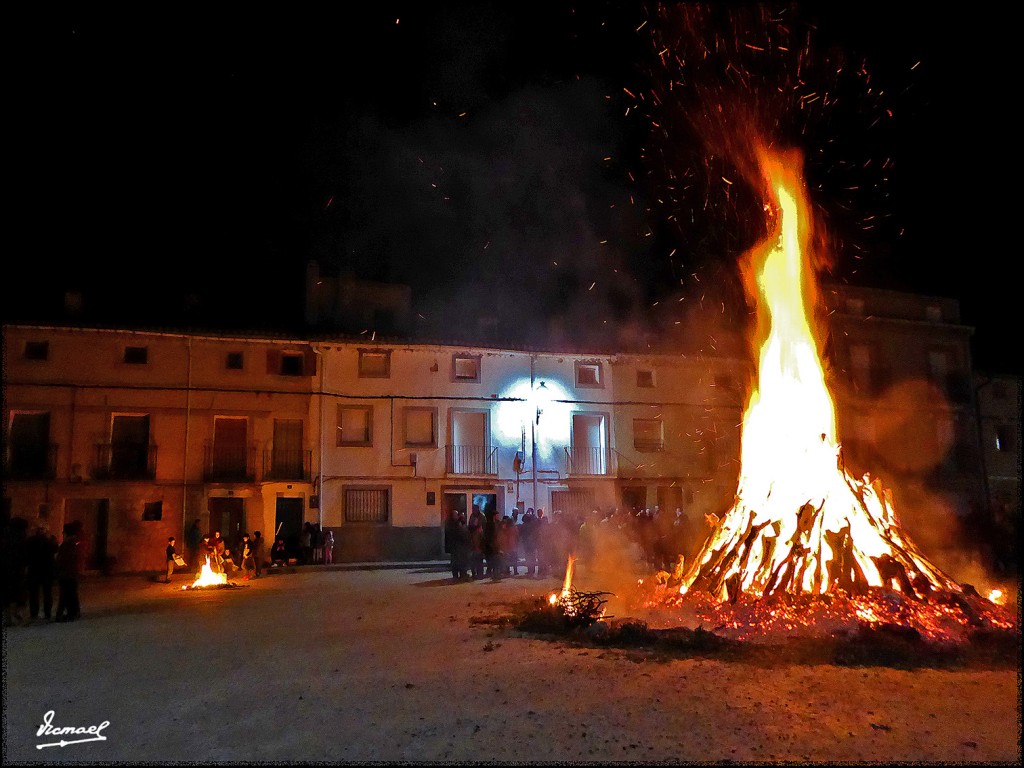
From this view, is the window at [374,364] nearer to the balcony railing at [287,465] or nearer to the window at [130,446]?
the balcony railing at [287,465]

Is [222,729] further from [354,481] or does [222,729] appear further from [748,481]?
[354,481]

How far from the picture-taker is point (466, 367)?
2972cm

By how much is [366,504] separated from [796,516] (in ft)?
67.1

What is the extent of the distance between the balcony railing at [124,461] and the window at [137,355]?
10.0 ft

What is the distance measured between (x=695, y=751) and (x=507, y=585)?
10.7 metres

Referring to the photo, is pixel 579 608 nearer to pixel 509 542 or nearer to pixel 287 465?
pixel 509 542

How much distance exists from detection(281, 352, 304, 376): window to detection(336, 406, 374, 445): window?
7.23ft

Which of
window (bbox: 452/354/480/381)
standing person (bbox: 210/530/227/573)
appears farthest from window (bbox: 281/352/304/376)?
standing person (bbox: 210/530/227/573)

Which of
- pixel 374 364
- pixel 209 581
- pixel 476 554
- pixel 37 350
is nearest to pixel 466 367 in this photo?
pixel 374 364

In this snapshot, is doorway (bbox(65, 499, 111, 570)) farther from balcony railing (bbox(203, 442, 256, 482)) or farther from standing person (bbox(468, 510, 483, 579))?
standing person (bbox(468, 510, 483, 579))

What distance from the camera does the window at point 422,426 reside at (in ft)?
95.2

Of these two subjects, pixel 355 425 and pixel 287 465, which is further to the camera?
pixel 355 425

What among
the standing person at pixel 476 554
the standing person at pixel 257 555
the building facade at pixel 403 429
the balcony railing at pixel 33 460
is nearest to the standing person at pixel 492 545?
the standing person at pixel 476 554

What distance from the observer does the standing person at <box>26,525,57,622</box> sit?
40.0 ft
